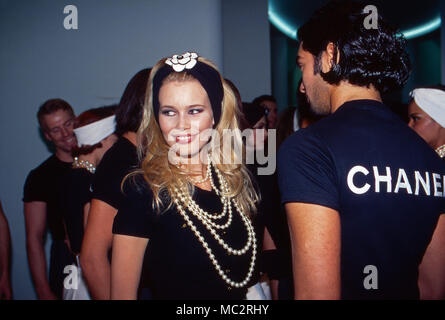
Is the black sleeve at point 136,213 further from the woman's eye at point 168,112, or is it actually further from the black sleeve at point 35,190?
the black sleeve at point 35,190

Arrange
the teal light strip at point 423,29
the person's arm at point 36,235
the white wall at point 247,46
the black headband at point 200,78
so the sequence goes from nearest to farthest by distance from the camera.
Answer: the black headband at point 200,78 < the person's arm at point 36,235 < the white wall at point 247,46 < the teal light strip at point 423,29

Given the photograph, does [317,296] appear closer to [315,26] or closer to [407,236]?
[407,236]

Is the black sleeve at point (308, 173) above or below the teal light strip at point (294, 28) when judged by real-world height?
below

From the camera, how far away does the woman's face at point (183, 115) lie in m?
1.51

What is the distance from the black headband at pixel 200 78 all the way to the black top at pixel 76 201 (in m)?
0.85

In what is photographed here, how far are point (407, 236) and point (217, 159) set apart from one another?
0.92 metres

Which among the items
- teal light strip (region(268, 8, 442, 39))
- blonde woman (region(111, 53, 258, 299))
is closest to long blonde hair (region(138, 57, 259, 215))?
blonde woman (region(111, 53, 258, 299))

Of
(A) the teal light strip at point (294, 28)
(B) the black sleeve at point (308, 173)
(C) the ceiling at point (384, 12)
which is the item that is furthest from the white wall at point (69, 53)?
(A) the teal light strip at point (294, 28)

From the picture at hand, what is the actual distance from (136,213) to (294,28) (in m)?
9.23

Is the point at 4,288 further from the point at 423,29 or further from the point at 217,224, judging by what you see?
the point at 423,29

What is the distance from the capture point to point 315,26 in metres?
1.38

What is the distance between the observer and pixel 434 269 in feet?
4.38

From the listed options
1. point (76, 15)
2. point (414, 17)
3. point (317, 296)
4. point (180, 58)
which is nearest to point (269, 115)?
point (76, 15)

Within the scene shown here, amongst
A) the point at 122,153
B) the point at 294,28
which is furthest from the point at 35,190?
the point at 294,28
